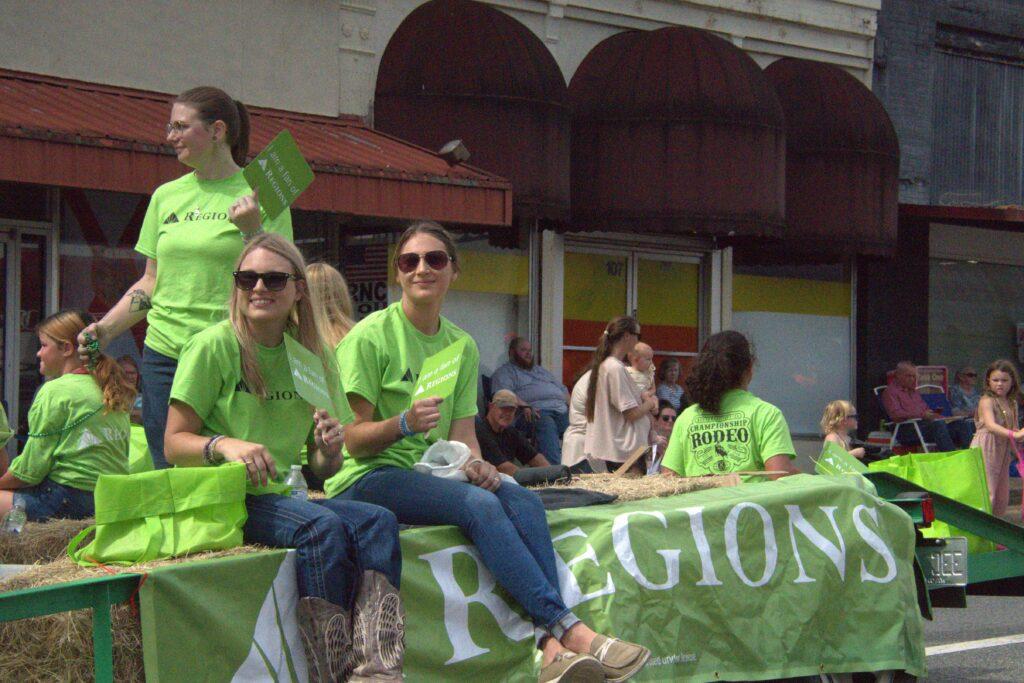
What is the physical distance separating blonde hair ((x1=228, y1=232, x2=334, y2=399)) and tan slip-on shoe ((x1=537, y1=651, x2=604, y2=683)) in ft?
3.96

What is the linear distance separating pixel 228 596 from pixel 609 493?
2.07 meters

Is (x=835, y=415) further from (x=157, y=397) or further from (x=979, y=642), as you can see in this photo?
(x=157, y=397)

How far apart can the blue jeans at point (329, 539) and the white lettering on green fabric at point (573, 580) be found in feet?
2.97

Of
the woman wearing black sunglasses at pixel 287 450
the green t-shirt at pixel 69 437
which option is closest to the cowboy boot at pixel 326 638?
the woman wearing black sunglasses at pixel 287 450

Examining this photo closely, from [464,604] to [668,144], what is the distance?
415 inches

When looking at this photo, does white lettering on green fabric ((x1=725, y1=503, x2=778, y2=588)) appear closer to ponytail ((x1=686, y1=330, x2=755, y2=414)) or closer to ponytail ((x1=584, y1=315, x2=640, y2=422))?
ponytail ((x1=686, y1=330, x2=755, y2=414))

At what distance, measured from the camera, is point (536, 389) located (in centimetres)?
1376

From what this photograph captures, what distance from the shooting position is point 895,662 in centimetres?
619

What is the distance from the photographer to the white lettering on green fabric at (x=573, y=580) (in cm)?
534

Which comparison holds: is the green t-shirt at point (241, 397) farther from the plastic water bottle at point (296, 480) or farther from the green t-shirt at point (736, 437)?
the green t-shirt at point (736, 437)

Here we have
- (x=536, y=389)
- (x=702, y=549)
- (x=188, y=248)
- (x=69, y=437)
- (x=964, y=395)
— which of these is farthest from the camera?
(x=964, y=395)

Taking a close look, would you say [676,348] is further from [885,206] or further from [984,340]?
[984,340]

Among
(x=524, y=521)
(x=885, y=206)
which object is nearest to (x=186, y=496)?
(x=524, y=521)

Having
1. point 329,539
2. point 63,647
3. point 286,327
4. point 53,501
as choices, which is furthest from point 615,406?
point 63,647
